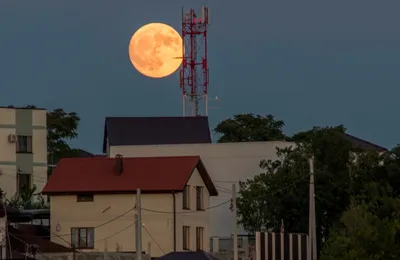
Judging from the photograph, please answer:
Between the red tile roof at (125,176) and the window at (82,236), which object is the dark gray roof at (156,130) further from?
the window at (82,236)

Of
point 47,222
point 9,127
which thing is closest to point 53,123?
point 9,127

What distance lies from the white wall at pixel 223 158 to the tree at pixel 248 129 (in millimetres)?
25990

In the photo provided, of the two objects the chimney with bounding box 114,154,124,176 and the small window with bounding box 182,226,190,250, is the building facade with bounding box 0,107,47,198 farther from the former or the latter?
the small window with bounding box 182,226,190,250

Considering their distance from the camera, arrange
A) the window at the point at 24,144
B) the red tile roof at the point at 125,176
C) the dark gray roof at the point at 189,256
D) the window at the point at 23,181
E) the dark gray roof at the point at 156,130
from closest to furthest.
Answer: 1. the dark gray roof at the point at 189,256
2. the red tile roof at the point at 125,176
3. the window at the point at 24,144
4. the window at the point at 23,181
5. the dark gray roof at the point at 156,130

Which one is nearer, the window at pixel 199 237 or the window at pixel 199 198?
the window at pixel 199 237

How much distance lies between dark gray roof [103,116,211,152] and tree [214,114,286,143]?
17483mm

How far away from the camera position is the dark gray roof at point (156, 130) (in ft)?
356

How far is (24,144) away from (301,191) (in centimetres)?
2406

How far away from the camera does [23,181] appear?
10025 centimetres

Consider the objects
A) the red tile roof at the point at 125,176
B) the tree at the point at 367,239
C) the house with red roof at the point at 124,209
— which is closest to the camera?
the tree at the point at 367,239

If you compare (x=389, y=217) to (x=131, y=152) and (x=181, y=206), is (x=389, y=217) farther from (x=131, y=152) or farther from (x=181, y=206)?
(x=131, y=152)

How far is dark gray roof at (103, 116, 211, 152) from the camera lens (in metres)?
108

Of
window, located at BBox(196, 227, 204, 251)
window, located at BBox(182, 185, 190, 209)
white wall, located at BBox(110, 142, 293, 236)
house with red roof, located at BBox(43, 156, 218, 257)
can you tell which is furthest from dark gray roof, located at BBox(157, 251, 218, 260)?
white wall, located at BBox(110, 142, 293, 236)

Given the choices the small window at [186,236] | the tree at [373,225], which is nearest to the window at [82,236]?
the small window at [186,236]
